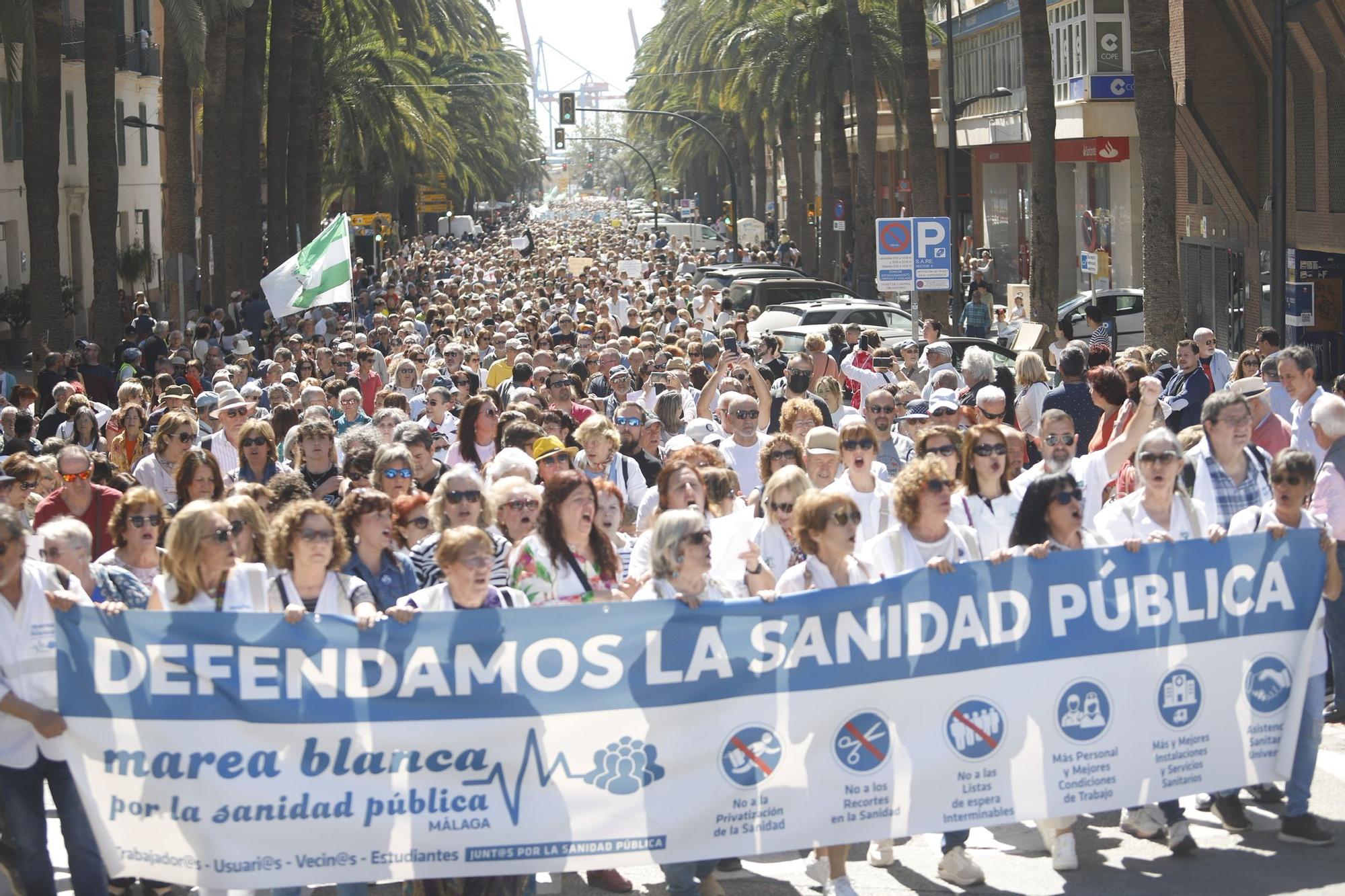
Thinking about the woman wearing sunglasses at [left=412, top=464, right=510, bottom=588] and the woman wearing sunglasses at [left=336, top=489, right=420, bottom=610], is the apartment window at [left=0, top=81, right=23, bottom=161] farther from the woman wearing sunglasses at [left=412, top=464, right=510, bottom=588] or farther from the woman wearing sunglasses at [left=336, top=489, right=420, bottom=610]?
the woman wearing sunglasses at [left=336, top=489, right=420, bottom=610]

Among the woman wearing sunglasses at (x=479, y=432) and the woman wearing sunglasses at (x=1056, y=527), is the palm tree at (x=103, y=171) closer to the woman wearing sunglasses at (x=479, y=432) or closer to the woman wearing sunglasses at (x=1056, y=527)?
the woman wearing sunglasses at (x=479, y=432)

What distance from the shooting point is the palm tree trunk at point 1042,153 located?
2709 cm

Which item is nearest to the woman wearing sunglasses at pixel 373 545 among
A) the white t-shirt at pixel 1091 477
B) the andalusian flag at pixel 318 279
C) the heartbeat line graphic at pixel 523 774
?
the heartbeat line graphic at pixel 523 774

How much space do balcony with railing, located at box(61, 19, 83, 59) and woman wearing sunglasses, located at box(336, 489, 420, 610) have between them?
36906mm

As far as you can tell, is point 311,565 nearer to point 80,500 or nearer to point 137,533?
point 137,533

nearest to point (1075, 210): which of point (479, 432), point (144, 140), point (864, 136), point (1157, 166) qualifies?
point (864, 136)

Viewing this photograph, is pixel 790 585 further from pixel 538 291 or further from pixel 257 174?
pixel 257 174

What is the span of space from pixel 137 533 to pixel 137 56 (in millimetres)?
46037

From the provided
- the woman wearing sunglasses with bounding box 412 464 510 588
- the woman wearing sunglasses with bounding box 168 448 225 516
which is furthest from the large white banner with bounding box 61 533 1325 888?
the woman wearing sunglasses with bounding box 168 448 225 516

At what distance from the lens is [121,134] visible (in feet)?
165

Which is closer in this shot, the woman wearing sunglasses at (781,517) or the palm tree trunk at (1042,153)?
the woman wearing sunglasses at (781,517)

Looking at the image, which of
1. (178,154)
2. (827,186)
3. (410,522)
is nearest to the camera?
(410,522)

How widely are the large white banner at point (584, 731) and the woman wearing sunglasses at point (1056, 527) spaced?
10.0 inches

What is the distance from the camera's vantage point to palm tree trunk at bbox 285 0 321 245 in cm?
3794
